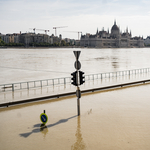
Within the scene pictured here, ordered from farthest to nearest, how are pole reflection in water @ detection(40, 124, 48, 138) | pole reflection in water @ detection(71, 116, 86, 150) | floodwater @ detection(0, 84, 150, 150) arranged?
pole reflection in water @ detection(40, 124, 48, 138) → floodwater @ detection(0, 84, 150, 150) → pole reflection in water @ detection(71, 116, 86, 150)

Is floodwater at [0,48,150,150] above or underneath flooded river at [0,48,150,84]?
underneath

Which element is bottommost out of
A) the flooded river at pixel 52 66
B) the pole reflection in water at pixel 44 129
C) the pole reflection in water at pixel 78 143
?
the pole reflection in water at pixel 78 143

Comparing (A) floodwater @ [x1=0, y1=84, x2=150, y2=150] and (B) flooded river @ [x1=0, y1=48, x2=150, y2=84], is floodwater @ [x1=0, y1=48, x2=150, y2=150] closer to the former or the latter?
(A) floodwater @ [x1=0, y1=84, x2=150, y2=150]

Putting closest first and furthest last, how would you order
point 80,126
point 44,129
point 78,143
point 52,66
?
point 78,143, point 44,129, point 80,126, point 52,66

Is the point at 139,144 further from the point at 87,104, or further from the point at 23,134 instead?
the point at 87,104

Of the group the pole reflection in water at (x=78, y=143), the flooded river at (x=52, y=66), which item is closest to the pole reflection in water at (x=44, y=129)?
the pole reflection in water at (x=78, y=143)

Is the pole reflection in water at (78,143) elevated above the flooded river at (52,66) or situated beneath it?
situated beneath

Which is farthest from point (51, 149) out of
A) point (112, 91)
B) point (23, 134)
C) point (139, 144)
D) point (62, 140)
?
point (112, 91)

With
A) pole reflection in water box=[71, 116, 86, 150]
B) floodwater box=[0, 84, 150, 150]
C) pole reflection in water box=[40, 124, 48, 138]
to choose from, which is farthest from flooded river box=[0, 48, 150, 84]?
pole reflection in water box=[71, 116, 86, 150]

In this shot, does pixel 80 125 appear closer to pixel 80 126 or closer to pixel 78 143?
pixel 80 126

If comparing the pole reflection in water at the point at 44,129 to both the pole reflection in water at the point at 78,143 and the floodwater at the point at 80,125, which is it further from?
the pole reflection in water at the point at 78,143

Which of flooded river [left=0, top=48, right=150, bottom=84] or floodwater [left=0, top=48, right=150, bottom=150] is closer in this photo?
floodwater [left=0, top=48, right=150, bottom=150]

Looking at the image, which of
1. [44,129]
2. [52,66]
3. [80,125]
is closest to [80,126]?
[80,125]

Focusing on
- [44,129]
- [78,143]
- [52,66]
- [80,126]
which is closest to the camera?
[78,143]
